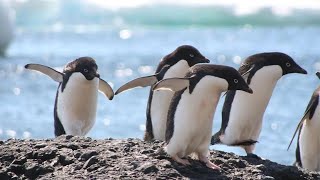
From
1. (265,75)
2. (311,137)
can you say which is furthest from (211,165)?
(311,137)

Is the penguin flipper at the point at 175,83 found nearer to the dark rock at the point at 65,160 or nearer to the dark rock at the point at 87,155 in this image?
the dark rock at the point at 87,155

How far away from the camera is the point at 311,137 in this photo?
7.03 m

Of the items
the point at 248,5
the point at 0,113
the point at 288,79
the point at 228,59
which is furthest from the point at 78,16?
the point at 0,113

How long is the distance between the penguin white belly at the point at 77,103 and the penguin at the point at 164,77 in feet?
2.17

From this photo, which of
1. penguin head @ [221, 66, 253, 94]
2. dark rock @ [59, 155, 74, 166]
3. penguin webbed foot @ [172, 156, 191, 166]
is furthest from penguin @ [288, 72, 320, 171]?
dark rock @ [59, 155, 74, 166]

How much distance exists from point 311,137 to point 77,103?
190 centimetres

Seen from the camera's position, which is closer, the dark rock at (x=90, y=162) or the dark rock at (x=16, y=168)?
the dark rock at (x=90, y=162)

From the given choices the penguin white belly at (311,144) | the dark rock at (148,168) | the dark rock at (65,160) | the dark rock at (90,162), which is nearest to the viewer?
the dark rock at (148,168)

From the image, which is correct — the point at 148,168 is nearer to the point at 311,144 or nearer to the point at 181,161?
the point at 181,161

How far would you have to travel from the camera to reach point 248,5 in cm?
6512

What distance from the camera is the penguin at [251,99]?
21.7 ft

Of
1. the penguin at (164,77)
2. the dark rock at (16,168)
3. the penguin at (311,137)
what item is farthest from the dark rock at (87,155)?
the penguin at (311,137)

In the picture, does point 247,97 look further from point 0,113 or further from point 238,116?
point 0,113

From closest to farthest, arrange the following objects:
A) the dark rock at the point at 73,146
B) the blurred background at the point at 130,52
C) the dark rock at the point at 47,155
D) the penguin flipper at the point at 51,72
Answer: the dark rock at the point at 47,155
the dark rock at the point at 73,146
the penguin flipper at the point at 51,72
the blurred background at the point at 130,52
